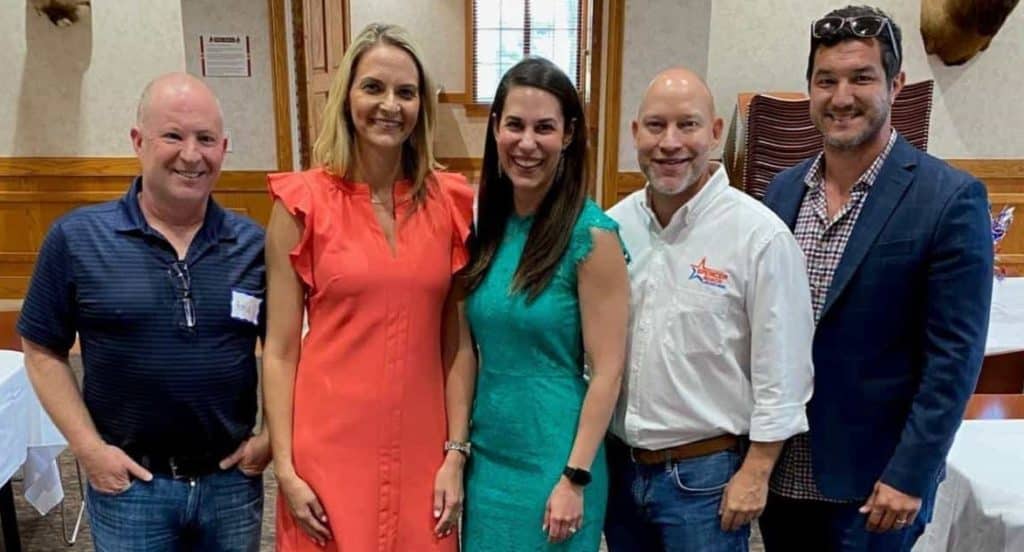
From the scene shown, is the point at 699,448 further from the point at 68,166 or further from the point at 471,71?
the point at 471,71

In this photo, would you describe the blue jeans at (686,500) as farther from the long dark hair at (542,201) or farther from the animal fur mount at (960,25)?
the animal fur mount at (960,25)

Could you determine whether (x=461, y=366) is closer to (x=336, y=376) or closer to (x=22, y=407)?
(x=336, y=376)

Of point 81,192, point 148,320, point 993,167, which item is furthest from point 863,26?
point 81,192

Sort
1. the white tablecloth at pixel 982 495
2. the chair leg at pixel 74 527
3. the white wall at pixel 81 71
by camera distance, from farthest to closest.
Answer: the white wall at pixel 81 71 < the chair leg at pixel 74 527 < the white tablecloth at pixel 982 495

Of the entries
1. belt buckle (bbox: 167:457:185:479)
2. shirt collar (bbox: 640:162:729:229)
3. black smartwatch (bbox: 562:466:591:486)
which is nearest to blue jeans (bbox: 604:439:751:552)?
black smartwatch (bbox: 562:466:591:486)

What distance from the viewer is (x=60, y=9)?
4.31m

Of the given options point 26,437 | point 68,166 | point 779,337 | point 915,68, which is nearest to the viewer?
point 779,337

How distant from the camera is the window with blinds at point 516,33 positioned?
8672 mm

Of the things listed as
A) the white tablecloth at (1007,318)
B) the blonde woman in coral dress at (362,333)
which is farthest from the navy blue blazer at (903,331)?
the white tablecloth at (1007,318)

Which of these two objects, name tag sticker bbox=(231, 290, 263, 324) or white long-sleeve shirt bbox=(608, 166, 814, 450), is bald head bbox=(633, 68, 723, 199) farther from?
name tag sticker bbox=(231, 290, 263, 324)

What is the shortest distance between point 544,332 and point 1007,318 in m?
2.31

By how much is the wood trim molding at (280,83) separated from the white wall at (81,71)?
530 millimetres

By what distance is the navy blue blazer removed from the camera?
1229 mm

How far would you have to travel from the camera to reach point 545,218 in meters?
1.30
